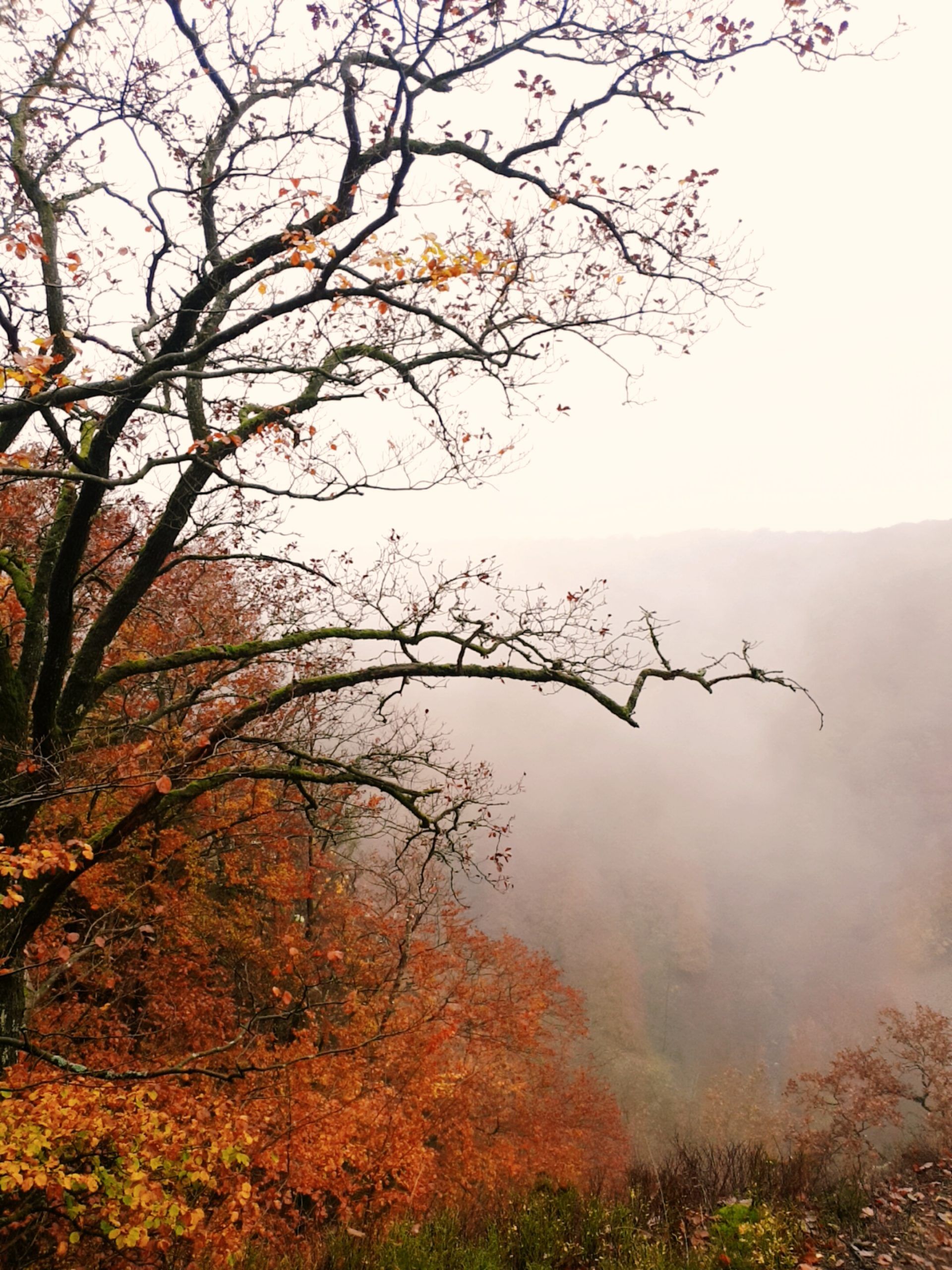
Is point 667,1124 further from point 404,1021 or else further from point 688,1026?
point 404,1021

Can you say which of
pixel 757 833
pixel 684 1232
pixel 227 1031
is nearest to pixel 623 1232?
pixel 684 1232

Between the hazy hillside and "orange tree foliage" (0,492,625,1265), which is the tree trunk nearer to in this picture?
"orange tree foliage" (0,492,625,1265)

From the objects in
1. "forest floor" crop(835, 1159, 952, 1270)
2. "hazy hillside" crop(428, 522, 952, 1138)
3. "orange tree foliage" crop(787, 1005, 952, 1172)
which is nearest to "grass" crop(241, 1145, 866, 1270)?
"forest floor" crop(835, 1159, 952, 1270)

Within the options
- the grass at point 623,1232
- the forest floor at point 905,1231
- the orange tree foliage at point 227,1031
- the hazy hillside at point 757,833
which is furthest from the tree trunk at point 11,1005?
the hazy hillside at point 757,833

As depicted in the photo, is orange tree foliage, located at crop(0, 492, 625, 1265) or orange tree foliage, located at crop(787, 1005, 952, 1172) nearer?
orange tree foliage, located at crop(0, 492, 625, 1265)

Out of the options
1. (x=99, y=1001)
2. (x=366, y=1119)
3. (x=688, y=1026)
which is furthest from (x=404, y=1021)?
(x=688, y=1026)

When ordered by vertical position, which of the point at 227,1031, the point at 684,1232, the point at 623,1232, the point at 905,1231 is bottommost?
the point at 227,1031

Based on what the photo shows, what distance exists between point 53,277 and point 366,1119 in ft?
47.4

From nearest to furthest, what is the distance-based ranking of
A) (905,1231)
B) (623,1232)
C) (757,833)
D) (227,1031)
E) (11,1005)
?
(11,1005)
(623,1232)
(905,1231)
(227,1031)
(757,833)

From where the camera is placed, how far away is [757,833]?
2409 inches

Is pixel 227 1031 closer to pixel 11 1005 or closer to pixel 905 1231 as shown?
pixel 11 1005

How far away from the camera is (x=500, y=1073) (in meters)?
24.1

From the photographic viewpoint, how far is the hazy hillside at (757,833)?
144ft

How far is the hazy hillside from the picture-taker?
144ft
